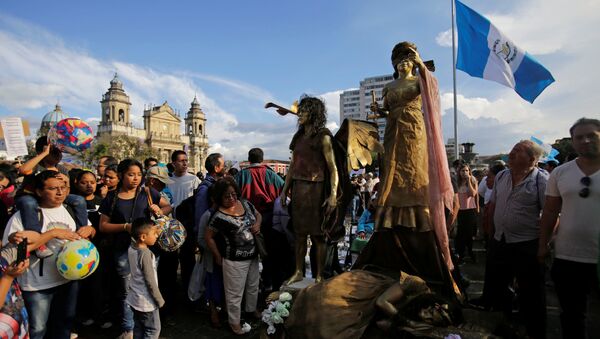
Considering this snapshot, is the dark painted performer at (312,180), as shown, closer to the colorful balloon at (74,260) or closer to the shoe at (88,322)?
the colorful balloon at (74,260)

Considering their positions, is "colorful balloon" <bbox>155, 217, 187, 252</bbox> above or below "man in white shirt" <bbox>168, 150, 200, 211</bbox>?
below

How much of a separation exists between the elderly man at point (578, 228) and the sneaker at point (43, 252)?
4300mm

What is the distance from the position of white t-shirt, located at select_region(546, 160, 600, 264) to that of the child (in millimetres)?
3506

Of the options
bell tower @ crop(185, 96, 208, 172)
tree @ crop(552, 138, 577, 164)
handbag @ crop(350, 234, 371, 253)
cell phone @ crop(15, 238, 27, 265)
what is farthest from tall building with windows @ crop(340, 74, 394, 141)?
cell phone @ crop(15, 238, 27, 265)

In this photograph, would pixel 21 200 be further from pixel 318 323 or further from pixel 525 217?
pixel 525 217

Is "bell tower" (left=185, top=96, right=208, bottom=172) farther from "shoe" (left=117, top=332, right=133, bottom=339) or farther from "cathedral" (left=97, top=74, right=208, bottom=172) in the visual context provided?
"shoe" (left=117, top=332, right=133, bottom=339)

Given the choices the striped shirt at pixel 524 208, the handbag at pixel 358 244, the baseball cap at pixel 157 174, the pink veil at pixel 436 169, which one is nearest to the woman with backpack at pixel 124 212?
the baseball cap at pixel 157 174

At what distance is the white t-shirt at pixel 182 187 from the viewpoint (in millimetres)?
5227

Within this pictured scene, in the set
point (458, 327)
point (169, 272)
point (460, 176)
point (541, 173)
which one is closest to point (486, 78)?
point (460, 176)

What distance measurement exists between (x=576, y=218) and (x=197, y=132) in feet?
323

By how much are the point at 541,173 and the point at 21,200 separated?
4.78 metres

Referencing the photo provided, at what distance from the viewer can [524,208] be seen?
10.4ft

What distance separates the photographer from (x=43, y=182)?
293 centimetres

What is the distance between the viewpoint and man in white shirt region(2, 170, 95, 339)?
281 centimetres
